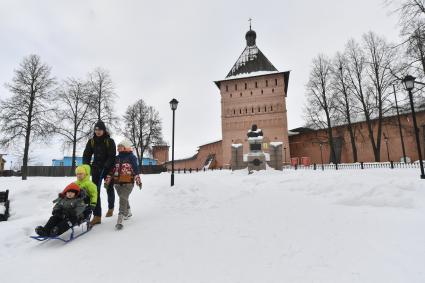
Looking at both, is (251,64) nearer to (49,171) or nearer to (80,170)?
(49,171)

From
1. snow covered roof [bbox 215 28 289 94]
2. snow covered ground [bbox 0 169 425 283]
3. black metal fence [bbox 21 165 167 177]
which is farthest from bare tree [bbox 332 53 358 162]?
black metal fence [bbox 21 165 167 177]

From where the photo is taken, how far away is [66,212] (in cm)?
392

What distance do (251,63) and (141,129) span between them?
2246 cm

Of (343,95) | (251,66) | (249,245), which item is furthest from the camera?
(251,66)

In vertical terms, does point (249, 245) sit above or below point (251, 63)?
below

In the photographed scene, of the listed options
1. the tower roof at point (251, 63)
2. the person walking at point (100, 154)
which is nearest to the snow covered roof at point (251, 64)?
the tower roof at point (251, 63)

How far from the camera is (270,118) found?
38.9 m

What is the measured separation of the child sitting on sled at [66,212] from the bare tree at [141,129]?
94.3 ft

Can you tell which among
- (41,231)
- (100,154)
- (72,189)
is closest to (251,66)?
(100,154)

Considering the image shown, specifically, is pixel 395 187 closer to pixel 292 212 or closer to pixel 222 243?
pixel 292 212

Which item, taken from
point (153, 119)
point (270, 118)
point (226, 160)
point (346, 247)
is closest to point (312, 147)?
point (270, 118)

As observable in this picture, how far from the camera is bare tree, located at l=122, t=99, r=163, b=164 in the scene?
32.5 meters

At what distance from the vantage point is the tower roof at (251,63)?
40938 millimetres

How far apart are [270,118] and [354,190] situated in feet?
110
